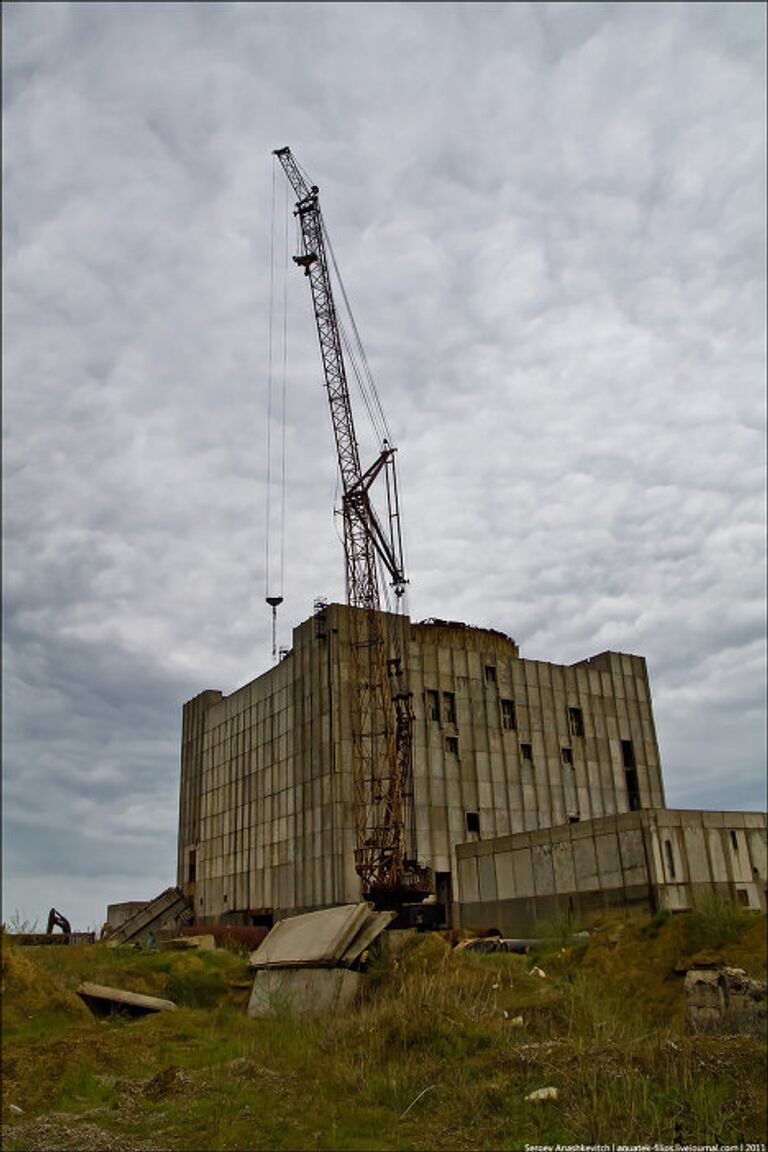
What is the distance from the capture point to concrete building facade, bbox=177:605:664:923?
48.0 m

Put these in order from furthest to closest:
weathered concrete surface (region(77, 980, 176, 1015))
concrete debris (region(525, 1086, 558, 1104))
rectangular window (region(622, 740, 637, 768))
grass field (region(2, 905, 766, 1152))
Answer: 1. rectangular window (region(622, 740, 637, 768))
2. weathered concrete surface (region(77, 980, 176, 1015))
3. concrete debris (region(525, 1086, 558, 1104))
4. grass field (region(2, 905, 766, 1152))

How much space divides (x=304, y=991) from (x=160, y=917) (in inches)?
1503

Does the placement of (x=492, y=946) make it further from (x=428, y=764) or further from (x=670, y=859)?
(x=428, y=764)

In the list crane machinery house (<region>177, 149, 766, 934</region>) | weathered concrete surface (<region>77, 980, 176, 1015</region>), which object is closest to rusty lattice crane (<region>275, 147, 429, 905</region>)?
crane machinery house (<region>177, 149, 766, 934</region>)

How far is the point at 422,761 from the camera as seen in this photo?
49.8m

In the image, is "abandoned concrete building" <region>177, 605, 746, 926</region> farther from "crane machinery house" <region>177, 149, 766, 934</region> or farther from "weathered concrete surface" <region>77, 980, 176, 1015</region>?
"weathered concrete surface" <region>77, 980, 176, 1015</region>

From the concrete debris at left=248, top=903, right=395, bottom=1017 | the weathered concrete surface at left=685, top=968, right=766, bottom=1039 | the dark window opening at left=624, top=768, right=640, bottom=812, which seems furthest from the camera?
the dark window opening at left=624, top=768, right=640, bottom=812

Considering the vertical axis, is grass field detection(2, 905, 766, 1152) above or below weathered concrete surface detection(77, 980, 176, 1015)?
below

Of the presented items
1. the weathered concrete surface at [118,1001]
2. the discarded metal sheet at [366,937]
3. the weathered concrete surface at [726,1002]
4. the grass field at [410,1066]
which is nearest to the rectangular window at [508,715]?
the discarded metal sheet at [366,937]

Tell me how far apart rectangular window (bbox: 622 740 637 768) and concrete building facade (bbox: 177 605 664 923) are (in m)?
0.08

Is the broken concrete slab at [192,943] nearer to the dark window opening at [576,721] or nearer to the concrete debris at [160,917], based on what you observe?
the concrete debris at [160,917]

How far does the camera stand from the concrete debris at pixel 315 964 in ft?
69.5

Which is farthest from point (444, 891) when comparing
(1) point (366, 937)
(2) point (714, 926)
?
(2) point (714, 926)

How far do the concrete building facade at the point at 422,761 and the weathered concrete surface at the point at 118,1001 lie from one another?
24.4 meters
